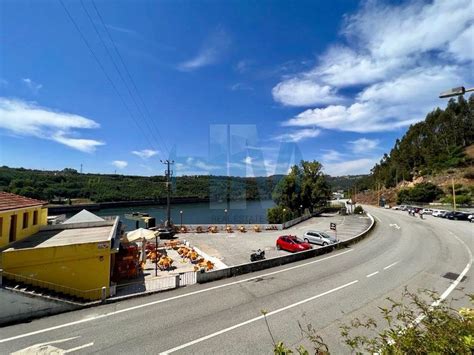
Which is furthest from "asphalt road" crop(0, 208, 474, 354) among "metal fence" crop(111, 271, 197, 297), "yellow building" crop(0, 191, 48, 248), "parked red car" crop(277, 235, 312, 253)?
Result: "yellow building" crop(0, 191, 48, 248)

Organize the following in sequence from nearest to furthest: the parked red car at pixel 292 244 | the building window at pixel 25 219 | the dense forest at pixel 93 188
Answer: the building window at pixel 25 219 < the parked red car at pixel 292 244 < the dense forest at pixel 93 188

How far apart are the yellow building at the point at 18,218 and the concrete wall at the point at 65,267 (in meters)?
3.22

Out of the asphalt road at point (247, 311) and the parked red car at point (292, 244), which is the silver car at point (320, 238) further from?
the asphalt road at point (247, 311)

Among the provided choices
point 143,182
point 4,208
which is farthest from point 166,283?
point 143,182

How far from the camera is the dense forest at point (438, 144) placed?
8594 cm

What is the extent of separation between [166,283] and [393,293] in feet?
38.7

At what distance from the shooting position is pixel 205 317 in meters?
10.6

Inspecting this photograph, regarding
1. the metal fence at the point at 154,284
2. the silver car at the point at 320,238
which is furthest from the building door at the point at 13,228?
the silver car at the point at 320,238

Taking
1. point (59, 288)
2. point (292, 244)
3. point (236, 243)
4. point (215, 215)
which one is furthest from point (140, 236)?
point (215, 215)

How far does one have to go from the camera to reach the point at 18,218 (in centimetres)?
1606

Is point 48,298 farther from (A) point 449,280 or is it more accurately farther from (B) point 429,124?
(B) point 429,124

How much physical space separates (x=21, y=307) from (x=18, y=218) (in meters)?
7.34

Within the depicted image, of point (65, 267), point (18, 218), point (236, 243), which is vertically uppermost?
point (18, 218)

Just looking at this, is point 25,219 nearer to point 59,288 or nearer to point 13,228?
point 13,228
